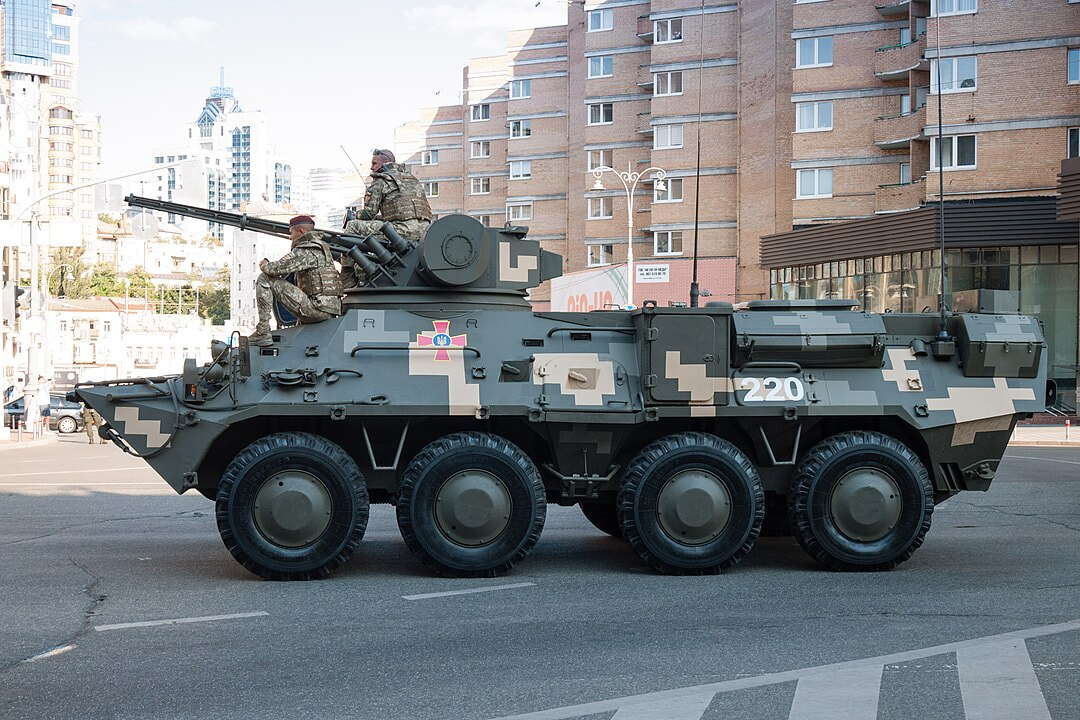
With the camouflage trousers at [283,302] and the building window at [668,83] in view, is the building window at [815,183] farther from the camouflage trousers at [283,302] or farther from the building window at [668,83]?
the camouflage trousers at [283,302]

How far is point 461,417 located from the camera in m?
10.4

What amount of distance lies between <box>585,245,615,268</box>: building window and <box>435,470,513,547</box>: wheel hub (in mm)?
56078

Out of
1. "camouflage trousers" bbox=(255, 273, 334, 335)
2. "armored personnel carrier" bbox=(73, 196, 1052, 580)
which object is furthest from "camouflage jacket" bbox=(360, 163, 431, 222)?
"camouflage trousers" bbox=(255, 273, 334, 335)

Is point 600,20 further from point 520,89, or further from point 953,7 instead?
point 953,7

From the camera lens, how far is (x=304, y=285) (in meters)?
10.9

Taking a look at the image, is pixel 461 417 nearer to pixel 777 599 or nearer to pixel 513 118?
pixel 777 599

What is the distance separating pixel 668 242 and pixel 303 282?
47608mm

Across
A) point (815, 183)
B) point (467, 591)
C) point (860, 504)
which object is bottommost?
point (467, 591)

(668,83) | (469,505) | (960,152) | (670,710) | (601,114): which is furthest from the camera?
(601,114)

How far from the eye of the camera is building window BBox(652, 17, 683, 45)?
57.8 metres

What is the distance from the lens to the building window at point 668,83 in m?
57.5

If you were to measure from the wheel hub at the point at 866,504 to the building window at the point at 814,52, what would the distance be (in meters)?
39.8

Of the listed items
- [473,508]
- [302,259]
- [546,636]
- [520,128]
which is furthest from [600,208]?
[546,636]

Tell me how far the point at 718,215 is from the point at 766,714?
50.6 m
